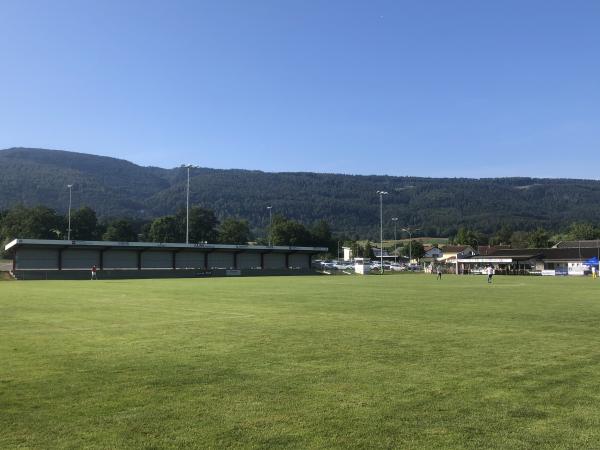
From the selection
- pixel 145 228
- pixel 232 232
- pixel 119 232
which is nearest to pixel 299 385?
pixel 119 232

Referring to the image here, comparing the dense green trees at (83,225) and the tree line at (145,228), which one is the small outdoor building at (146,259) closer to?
the tree line at (145,228)

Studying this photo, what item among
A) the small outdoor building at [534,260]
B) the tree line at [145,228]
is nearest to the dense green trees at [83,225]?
the tree line at [145,228]

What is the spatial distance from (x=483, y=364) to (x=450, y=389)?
2147 mm

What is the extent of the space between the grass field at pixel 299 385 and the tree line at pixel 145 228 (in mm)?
119343

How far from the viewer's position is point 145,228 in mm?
155375

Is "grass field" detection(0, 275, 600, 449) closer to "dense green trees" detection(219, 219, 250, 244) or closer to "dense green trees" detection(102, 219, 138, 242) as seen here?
"dense green trees" detection(102, 219, 138, 242)

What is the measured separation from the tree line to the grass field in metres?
119

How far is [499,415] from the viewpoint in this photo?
6.79 metres

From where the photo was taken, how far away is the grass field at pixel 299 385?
6109mm

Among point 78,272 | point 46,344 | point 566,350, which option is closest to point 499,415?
point 566,350

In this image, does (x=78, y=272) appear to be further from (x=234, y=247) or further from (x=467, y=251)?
(x=467, y=251)

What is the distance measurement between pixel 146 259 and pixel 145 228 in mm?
80914

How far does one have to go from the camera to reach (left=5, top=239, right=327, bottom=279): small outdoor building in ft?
216

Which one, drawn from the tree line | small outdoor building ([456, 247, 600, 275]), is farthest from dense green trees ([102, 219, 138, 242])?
small outdoor building ([456, 247, 600, 275])
